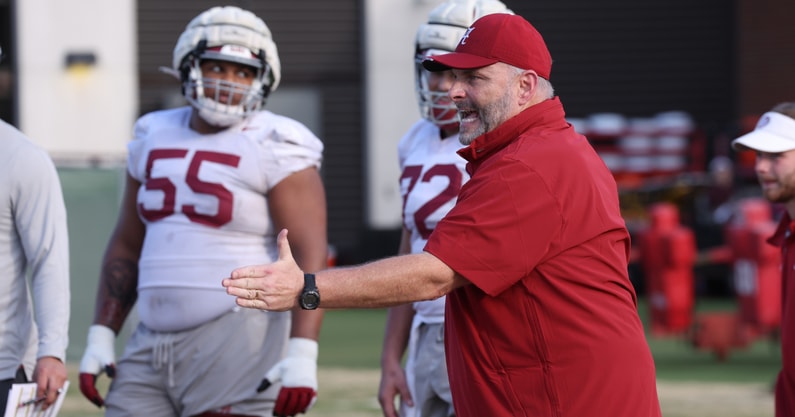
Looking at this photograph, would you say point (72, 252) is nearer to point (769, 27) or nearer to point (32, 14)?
point (32, 14)

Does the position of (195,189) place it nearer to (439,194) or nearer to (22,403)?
(439,194)

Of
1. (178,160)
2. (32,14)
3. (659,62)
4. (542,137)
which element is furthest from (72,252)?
(659,62)

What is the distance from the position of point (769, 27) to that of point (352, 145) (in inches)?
278

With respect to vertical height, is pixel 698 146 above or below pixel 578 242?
below

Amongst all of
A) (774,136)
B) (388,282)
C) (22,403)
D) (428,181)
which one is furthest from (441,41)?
(388,282)

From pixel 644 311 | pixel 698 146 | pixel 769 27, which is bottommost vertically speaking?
pixel 644 311

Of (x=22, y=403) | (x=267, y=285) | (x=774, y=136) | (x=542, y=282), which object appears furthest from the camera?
(x=774, y=136)

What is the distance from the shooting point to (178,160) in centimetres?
514

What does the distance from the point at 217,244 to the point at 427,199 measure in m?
0.74

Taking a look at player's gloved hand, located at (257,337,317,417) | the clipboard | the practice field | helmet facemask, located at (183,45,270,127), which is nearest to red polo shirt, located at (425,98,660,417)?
player's gloved hand, located at (257,337,317,417)

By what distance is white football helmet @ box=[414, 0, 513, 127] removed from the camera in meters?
5.22

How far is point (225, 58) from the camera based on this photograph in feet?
17.0

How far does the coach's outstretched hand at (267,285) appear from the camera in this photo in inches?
130

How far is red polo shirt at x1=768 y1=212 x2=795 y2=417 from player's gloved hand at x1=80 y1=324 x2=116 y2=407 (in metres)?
2.31
